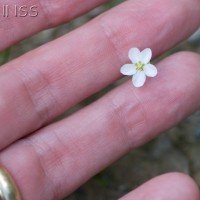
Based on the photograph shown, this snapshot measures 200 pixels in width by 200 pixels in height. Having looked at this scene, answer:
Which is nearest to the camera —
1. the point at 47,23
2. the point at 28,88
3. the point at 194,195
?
the point at 194,195

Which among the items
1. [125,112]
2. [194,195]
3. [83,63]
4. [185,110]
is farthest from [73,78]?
[194,195]

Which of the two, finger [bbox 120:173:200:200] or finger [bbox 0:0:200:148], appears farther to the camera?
finger [bbox 0:0:200:148]

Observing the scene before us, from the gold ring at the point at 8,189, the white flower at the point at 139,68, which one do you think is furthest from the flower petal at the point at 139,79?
the gold ring at the point at 8,189

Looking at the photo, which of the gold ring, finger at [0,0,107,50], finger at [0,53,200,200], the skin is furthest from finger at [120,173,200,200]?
finger at [0,0,107,50]

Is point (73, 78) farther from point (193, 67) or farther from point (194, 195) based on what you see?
point (194, 195)

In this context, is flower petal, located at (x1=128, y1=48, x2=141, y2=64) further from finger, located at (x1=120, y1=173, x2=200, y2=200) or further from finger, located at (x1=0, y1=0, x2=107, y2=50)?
finger, located at (x1=120, y1=173, x2=200, y2=200)
